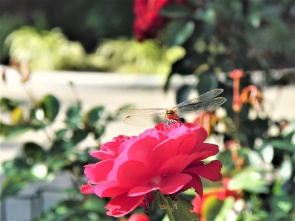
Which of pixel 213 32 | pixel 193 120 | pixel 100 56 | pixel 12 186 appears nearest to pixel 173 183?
pixel 193 120

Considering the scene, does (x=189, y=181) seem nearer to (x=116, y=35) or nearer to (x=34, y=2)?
(x=116, y=35)

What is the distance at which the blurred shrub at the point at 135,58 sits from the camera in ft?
22.1

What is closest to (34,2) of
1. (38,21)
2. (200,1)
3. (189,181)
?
(38,21)

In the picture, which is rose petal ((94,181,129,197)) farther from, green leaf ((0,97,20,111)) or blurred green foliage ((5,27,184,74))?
blurred green foliage ((5,27,184,74))

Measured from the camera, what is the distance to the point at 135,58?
707cm

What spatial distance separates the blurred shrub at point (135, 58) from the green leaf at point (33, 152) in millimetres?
5233

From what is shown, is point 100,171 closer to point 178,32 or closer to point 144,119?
point 144,119

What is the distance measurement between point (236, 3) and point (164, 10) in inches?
8.1

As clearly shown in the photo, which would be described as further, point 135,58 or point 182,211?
point 135,58

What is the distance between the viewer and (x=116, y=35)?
27.7ft

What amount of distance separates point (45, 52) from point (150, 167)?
662 centimetres

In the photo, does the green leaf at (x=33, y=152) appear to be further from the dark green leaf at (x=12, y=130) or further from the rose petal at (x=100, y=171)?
the rose petal at (x=100, y=171)

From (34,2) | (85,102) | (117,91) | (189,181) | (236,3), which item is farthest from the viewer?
(34,2)

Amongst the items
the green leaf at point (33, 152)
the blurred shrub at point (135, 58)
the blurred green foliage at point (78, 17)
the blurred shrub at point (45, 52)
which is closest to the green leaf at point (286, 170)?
the green leaf at point (33, 152)
